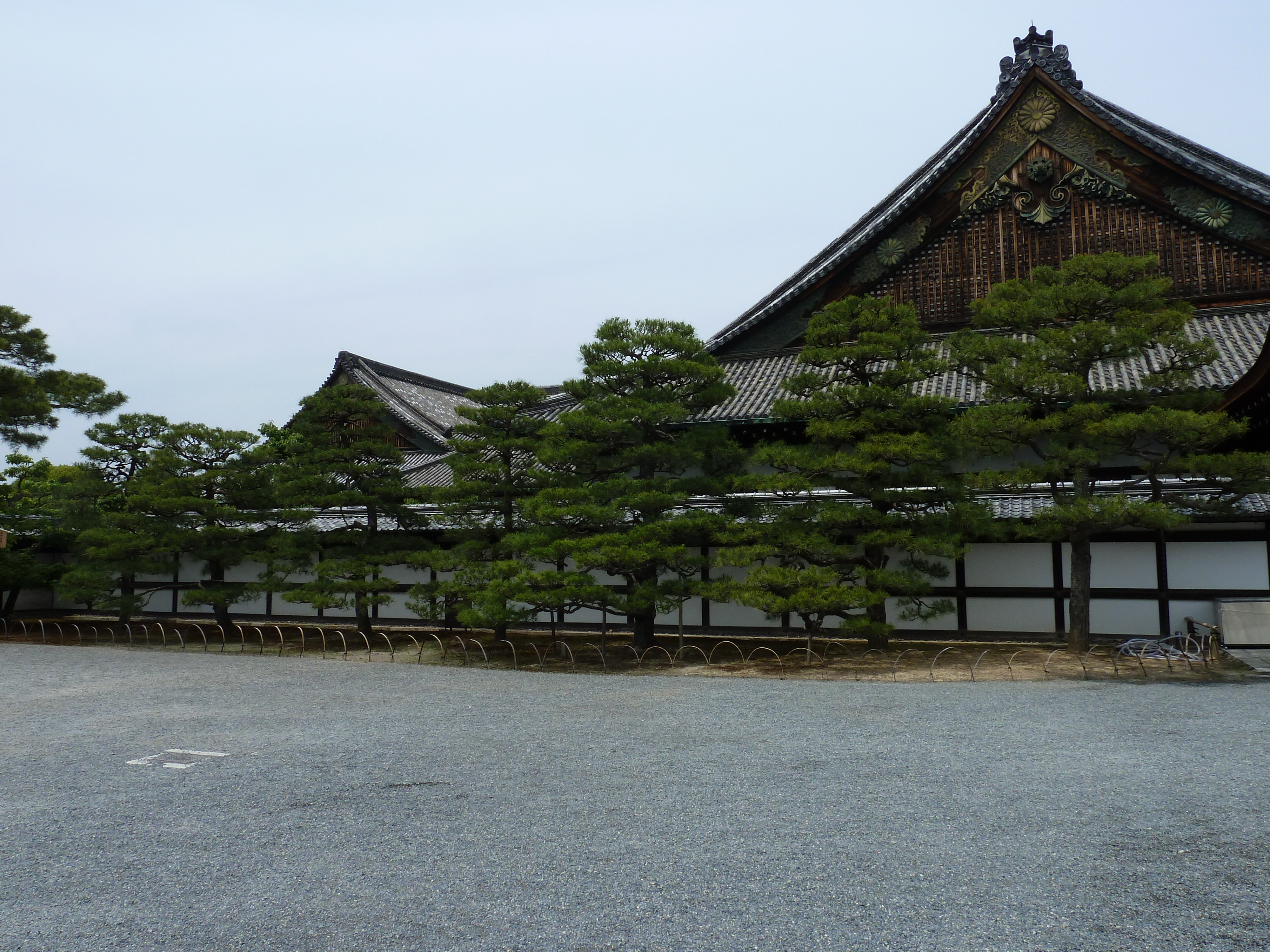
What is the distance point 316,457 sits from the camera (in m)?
16.2

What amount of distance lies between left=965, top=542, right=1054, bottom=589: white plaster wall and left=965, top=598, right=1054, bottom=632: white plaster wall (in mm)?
222

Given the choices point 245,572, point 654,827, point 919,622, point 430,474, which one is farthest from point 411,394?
point 654,827

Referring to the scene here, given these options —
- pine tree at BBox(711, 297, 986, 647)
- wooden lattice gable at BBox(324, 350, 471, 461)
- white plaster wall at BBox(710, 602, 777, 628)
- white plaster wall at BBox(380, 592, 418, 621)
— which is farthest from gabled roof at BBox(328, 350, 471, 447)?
pine tree at BBox(711, 297, 986, 647)

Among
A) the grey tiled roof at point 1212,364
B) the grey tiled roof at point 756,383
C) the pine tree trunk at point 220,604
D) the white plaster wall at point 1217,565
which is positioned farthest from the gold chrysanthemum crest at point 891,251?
the pine tree trunk at point 220,604

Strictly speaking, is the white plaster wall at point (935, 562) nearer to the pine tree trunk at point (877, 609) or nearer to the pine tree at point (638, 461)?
the pine tree trunk at point (877, 609)

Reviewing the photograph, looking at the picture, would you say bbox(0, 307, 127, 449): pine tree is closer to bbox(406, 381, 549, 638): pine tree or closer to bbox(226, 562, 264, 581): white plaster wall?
bbox(226, 562, 264, 581): white plaster wall

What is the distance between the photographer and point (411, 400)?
2870cm

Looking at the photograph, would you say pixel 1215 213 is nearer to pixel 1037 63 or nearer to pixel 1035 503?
pixel 1037 63

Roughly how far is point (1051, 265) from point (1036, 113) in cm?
346

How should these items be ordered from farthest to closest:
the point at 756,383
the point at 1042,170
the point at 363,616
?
the point at 756,383 → the point at 1042,170 → the point at 363,616

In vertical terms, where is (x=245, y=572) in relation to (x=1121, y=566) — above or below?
below

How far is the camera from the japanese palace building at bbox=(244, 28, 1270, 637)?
46.3 ft

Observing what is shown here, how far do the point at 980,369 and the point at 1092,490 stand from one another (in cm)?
257

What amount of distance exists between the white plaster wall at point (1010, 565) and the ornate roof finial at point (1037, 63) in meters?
10.2
